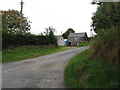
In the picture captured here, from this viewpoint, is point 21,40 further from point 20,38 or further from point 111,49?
point 111,49

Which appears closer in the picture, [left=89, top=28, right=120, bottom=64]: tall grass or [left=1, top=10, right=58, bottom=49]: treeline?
[left=89, top=28, right=120, bottom=64]: tall grass

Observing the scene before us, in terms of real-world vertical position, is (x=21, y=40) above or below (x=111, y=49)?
above

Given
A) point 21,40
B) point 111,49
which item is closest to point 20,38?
point 21,40

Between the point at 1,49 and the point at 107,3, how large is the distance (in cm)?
1372

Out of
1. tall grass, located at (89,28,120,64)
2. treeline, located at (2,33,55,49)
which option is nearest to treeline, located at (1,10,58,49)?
treeline, located at (2,33,55,49)

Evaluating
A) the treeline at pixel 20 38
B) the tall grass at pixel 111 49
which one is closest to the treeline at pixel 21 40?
the treeline at pixel 20 38

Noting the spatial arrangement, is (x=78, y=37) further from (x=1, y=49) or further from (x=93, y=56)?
(x=93, y=56)

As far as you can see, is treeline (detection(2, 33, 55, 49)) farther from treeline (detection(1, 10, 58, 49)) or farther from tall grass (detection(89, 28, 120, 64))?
tall grass (detection(89, 28, 120, 64))

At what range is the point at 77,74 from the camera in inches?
234

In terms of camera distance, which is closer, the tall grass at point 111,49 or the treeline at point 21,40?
the tall grass at point 111,49

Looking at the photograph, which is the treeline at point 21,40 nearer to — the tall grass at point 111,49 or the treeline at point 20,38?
the treeline at point 20,38

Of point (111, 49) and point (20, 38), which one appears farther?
point (20, 38)

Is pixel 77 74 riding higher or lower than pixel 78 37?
lower

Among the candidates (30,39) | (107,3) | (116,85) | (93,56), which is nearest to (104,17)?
(107,3)
